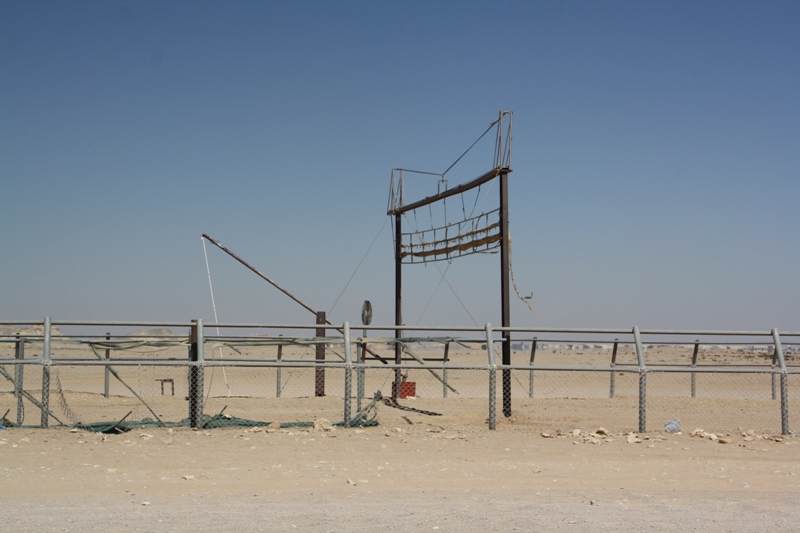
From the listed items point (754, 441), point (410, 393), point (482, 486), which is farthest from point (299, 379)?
point (482, 486)

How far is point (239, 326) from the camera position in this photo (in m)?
11.9

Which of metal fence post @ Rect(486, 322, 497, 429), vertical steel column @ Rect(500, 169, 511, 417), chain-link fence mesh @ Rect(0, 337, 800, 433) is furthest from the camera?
vertical steel column @ Rect(500, 169, 511, 417)

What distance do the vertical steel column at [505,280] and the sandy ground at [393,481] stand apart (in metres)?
1.58

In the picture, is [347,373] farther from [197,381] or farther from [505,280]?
[505,280]

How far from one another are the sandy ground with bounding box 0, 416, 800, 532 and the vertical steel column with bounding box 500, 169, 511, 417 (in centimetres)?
158

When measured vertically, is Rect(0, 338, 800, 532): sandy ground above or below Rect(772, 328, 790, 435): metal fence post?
below

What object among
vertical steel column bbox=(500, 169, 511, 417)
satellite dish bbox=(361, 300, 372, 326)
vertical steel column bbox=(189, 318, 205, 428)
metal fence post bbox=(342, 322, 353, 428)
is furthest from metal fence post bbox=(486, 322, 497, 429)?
satellite dish bbox=(361, 300, 372, 326)

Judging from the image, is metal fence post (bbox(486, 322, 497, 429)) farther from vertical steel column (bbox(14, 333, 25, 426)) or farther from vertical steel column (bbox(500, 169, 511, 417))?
vertical steel column (bbox(14, 333, 25, 426))

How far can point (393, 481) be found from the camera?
8.57 m

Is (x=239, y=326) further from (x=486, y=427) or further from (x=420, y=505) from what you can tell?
(x=420, y=505)

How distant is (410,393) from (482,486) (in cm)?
981

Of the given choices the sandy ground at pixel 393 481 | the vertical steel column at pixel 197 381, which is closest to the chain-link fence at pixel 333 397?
the vertical steel column at pixel 197 381

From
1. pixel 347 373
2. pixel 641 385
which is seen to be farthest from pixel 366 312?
pixel 641 385

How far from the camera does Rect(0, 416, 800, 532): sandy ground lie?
263 inches
